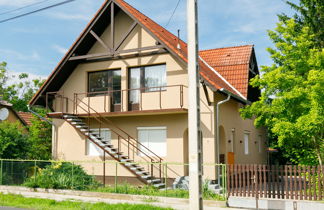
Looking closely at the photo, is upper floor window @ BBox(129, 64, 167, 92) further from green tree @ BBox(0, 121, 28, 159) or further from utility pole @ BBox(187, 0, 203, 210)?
utility pole @ BBox(187, 0, 203, 210)

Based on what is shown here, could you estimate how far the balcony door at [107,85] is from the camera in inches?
767

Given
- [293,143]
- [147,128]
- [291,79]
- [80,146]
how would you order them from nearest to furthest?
[291,79] → [293,143] → [147,128] → [80,146]

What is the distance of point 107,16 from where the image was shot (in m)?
19.4

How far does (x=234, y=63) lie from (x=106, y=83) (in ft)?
23.9

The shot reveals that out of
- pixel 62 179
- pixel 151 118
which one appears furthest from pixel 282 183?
pixel 62 179

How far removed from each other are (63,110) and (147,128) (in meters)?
5.09

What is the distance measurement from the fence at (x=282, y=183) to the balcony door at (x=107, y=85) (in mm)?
7975

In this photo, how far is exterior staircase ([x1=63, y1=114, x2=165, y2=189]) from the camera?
54.1 feet

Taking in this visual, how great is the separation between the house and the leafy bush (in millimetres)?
1856

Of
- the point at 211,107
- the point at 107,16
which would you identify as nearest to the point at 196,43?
the point at 211,107

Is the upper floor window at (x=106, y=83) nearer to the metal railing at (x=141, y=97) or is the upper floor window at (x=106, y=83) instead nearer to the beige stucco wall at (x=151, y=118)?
the metal railing at (x=141, y=97)

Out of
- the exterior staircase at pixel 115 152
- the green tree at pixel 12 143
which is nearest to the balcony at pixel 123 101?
the exterior staircase at pixel 115 152

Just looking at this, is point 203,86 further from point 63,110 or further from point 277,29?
point 63,110

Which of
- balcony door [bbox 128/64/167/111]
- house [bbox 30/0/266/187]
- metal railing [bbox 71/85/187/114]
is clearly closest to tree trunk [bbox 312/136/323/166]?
house [bbox 30/0/266/187]
